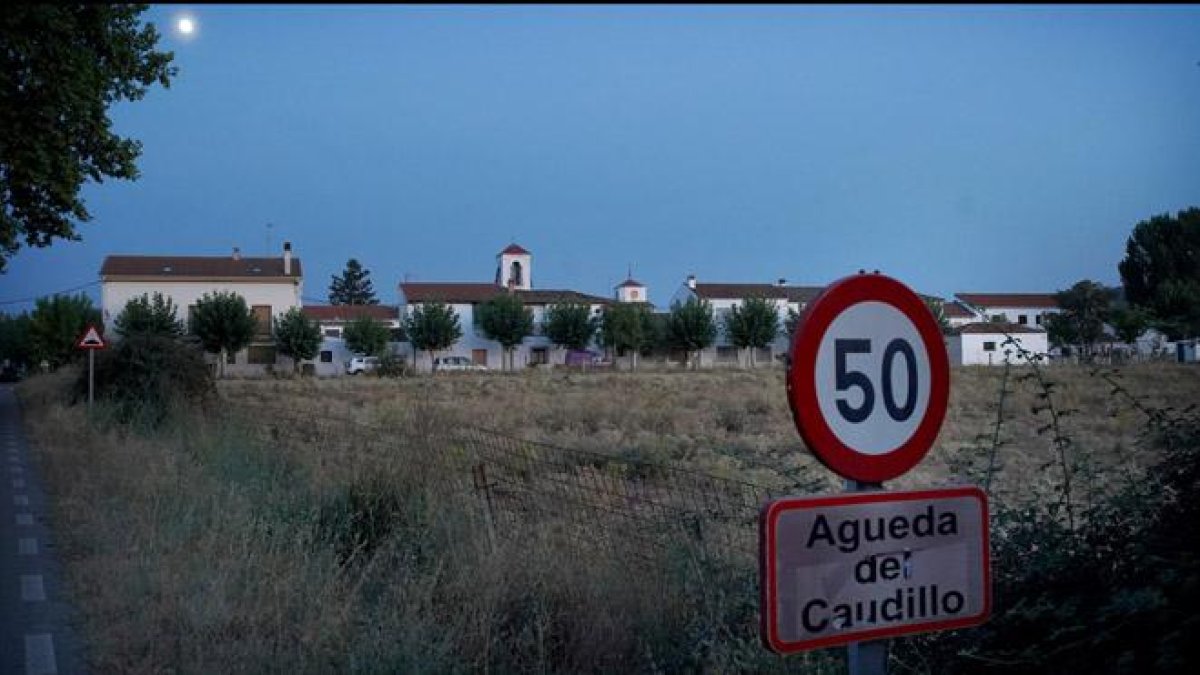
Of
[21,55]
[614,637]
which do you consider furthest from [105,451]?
[614,637]

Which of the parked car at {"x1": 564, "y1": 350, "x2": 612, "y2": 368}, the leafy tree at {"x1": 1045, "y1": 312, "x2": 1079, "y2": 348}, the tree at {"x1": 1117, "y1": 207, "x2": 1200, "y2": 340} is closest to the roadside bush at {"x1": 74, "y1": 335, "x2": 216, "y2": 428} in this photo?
the leafy tree at {"x1": 1045, "y1": 312, "x2": 1079, "y2": 348}

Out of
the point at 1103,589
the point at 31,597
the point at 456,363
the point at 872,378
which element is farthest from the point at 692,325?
the point at 872,378

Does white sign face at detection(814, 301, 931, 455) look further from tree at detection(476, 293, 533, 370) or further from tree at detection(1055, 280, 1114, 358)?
tree at detection(476, 293, 533, 370)

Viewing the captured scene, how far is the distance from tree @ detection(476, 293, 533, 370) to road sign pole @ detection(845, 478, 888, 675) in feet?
267

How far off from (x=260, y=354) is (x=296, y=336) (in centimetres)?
514

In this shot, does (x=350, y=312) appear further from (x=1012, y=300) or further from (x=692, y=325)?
(x=1012, y=300)

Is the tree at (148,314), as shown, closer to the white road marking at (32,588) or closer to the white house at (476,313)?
the white house at (476,313)

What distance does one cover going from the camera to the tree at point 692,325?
86.3 meters

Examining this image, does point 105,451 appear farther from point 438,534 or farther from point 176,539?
point 438,534

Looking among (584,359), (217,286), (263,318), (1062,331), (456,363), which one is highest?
(217,286)

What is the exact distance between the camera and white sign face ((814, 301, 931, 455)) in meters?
2.78

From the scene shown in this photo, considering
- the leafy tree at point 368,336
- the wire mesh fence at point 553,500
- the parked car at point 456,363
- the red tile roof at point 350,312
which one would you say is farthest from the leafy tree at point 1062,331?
the red tile roof at point 350,312

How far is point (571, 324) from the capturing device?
3359 inches

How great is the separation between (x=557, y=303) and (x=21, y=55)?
231ft
